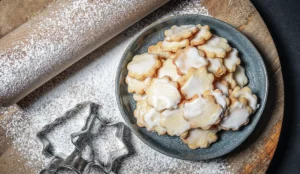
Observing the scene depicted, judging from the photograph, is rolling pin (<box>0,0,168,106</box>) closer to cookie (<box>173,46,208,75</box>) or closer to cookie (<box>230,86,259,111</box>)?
cookie (<box>173,46,208,75</box>)

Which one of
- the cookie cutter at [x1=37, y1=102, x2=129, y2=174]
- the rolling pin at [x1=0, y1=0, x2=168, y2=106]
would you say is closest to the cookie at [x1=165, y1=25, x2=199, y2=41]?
the rolling pin at [x1=0, y1=0, x2=168, y2=106]

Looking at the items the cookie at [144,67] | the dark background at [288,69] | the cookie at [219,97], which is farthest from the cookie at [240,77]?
the dark background at [288,69]

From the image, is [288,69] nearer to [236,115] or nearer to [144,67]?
[236,115]

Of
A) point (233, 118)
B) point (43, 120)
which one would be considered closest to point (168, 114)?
point (233, 118)

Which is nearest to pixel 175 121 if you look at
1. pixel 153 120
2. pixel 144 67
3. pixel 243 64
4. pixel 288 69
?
pixel 153 120

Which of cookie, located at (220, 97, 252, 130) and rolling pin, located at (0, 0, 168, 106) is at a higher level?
rolling pin, located at (0, 0, 168, 106)

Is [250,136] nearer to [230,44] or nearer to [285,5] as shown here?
[230,44]
